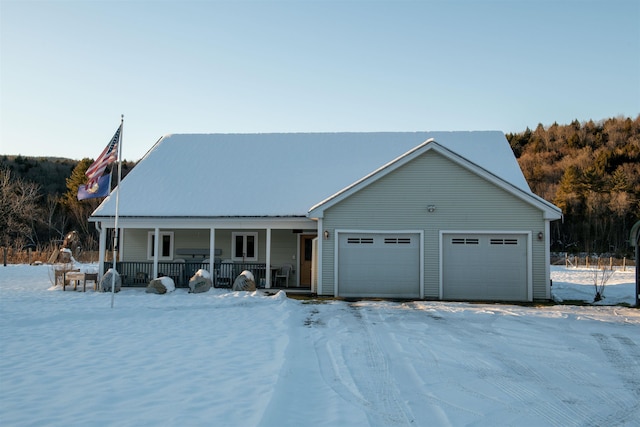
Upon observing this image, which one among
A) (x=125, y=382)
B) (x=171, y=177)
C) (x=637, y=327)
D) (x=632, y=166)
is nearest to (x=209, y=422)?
(x=125, y=382)

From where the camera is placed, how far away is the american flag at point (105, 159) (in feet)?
45.9

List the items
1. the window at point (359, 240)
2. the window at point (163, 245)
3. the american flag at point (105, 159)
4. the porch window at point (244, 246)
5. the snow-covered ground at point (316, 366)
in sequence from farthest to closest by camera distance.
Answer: the window at point (163, 245) → the porch window at point (244, 246) → the window at point (359, 240) → the american flag at point (105, 159) → the snow-covered ground at point (316, 366)

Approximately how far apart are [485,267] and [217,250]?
1000 cm

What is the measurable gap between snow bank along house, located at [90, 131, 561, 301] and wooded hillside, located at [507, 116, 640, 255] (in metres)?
31.0

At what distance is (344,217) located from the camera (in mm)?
17109

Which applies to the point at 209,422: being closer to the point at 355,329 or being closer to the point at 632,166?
the point at 355,329

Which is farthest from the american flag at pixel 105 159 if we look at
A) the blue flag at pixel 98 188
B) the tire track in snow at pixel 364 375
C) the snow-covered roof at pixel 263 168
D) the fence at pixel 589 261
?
the fence at pixel 589 261

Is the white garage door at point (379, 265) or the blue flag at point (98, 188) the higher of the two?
the blue flag at point (98, 188)

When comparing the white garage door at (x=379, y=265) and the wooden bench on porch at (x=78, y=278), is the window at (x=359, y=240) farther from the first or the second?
the wooden bench on porch at (x=78, y=278)

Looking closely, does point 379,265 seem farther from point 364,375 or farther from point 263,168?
point 364,375

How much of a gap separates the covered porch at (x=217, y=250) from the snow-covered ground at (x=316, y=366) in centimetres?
466

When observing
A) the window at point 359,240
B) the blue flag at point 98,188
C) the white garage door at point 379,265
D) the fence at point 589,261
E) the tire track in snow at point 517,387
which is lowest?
the tire track in snow at point 517,387

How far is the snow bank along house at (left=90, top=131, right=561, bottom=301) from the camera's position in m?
16.7

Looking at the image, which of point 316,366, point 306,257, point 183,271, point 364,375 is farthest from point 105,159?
point 364,375
